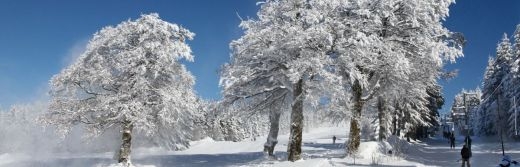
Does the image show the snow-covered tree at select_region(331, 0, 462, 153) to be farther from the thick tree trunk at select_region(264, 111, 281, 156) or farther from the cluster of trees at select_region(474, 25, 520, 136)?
the cluster of trees at select_region(474, 25, 520, 136)

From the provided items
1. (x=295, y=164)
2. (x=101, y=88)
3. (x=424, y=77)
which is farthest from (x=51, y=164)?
(x=424, y=77)

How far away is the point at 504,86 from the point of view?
6219 cm

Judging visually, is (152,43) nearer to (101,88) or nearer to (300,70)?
(101,88)

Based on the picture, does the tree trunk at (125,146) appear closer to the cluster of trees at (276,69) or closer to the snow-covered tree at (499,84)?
the cluster of trees at (276,69)

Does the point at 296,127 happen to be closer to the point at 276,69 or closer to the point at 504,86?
the point at 276,69

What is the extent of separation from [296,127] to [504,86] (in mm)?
45294

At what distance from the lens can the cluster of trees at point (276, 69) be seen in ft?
75.8

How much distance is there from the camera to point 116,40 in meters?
28.5

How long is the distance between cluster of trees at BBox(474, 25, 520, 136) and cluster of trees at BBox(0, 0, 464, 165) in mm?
28617

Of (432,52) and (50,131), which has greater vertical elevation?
(432,52)

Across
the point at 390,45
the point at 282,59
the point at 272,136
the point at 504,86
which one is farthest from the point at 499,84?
the point at 282,59

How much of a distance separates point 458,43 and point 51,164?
23.6m

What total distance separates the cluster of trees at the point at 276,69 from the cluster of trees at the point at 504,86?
28.6m

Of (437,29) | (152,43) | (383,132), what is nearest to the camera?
(437,29)
